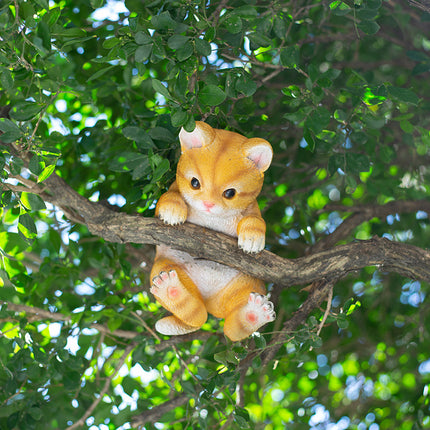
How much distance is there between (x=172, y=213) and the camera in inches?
67.2

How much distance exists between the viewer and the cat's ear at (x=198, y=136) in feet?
5.49

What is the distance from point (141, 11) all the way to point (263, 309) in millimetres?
1225

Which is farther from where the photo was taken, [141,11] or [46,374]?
[46,374]

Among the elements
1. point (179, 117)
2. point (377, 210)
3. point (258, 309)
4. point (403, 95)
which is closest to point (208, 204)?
point (179, 117)

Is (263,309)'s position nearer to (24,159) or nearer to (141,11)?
(24,159)

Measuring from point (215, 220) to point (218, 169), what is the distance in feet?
0.65

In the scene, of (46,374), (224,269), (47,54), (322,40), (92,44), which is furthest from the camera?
(322,40)

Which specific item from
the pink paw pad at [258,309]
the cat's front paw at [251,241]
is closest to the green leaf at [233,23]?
the cat's front paw at [251,241]

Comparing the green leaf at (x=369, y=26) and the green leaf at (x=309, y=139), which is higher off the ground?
the green leaf at (x=369, y=26)

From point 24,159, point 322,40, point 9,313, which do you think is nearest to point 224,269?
point 24,159

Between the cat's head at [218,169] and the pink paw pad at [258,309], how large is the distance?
0.31 m

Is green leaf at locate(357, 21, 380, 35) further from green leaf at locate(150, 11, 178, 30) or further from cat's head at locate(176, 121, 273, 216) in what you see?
green leaf at locate(150, 11, 178, 30)

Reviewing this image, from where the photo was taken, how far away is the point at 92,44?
240cm

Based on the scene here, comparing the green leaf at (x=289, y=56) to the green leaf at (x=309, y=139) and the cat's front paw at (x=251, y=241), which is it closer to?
the green leaf at (x=309, y=139)
